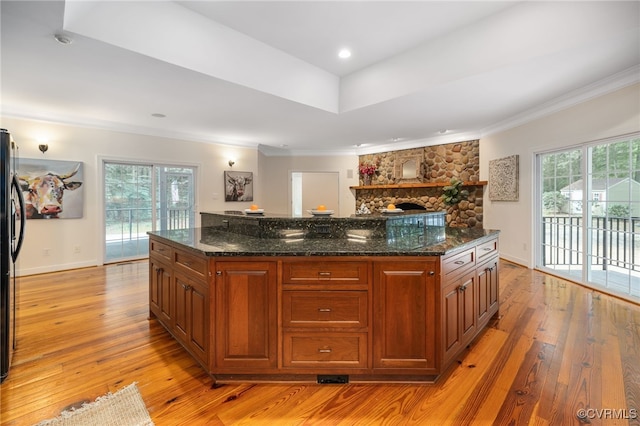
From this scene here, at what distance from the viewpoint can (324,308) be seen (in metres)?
1.81

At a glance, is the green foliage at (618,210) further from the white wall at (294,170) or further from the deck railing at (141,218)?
the deck railing at (141,218)

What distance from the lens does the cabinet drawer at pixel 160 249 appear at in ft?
7.83

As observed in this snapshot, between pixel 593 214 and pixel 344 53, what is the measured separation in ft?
12.4

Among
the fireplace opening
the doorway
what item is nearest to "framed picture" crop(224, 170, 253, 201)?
the doorway

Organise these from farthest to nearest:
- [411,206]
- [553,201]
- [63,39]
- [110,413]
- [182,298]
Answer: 1. [411,206]
2. [553,201]
3. [63,39]
4. [182,298]
5. [110,413]

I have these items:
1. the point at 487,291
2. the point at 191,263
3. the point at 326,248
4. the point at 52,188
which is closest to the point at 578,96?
the point at 487,291

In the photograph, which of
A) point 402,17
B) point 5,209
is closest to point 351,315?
point 5,209

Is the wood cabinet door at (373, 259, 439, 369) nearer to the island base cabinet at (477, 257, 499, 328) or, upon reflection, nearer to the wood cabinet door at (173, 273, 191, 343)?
the island base cabinet at (477, 257, 499, 328)

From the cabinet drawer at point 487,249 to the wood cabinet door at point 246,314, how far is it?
66.1 inches

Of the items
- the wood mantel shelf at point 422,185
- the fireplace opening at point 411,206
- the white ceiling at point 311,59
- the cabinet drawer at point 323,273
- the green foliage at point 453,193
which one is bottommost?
the cabinet drawer at point 323,273

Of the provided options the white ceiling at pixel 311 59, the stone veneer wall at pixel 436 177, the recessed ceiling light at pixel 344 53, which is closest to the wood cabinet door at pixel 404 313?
the white ceiling at pixel 311 59

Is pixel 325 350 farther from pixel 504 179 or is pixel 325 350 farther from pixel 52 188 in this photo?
pixel 52 188

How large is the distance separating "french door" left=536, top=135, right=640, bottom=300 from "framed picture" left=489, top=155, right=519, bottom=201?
14.0 inches

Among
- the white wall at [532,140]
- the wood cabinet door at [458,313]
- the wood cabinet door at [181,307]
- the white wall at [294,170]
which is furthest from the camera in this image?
the white wall at [294,170]
